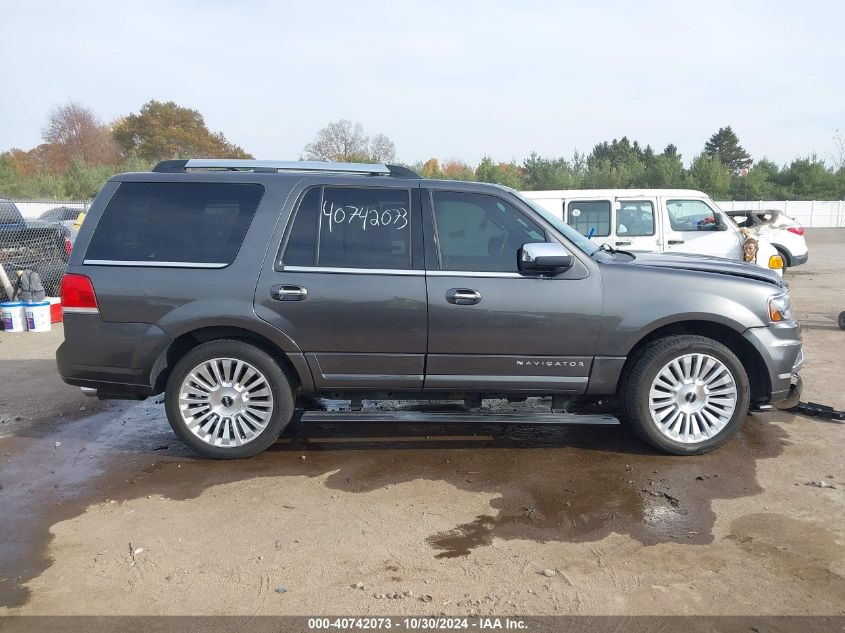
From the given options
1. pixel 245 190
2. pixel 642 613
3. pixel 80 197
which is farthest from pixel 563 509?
pixel 80 197

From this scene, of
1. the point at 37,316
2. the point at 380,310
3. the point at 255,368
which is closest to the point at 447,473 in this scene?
the point at 380,310

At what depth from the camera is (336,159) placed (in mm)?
47688

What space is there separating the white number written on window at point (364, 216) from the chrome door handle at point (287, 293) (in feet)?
1.70

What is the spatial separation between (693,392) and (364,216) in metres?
2.66

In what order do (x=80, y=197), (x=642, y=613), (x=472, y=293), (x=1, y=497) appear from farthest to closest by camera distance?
(x=80, y=197)
(x=472, y=293)
(x=1, y=497)
(x=642, y=613)

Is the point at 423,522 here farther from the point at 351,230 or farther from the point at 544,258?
the point at 351,230

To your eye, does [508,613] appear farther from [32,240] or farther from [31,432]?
[32,240]

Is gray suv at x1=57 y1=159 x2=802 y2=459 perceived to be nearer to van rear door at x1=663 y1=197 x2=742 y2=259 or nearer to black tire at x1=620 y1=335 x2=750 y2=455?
black tire at x1=620 y1=335 x2=750 y2=455

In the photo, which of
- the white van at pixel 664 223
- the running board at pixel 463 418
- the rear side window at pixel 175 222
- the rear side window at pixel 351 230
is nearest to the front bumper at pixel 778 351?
the running board at pixel 463 418

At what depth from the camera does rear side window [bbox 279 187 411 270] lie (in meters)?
4.52

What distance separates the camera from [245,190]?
4.62 meters

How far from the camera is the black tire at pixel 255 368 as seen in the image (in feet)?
14.9

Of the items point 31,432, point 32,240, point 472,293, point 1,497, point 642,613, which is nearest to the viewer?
point 642,613

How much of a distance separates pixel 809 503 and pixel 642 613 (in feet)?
5.71
